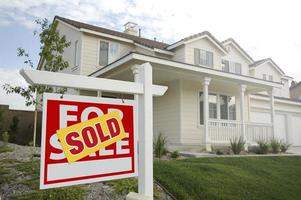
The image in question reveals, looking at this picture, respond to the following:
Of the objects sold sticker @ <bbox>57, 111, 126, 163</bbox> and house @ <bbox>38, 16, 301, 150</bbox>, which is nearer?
sold sticker @ <bbox>57, 111, 126, 163</bbox>

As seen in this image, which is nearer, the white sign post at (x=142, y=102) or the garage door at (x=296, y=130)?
the white sign post at (x=142, y=102)

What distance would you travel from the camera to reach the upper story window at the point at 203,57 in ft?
44.0

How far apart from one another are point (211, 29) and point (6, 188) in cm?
1338

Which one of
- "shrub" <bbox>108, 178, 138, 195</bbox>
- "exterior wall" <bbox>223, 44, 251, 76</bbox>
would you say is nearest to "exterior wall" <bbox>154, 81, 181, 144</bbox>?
"exterior wall" <bbox>223, 44, 251, 76</bbox>

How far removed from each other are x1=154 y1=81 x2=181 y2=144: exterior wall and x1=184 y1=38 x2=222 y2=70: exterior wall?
80.4 inches

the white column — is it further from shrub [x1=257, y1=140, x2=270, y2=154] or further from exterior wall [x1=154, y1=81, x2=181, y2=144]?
shrub [x1=257, y1=140, x2=270, y2=154]

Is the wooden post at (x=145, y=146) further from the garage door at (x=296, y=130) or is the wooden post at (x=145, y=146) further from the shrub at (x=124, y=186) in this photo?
the garage door at (x=296, y=130)

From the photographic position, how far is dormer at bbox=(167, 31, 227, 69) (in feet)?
42.6

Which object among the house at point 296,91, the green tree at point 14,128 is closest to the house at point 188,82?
the green tree at point 14,128

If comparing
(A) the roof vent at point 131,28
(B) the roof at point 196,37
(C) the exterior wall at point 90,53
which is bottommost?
(C) the exterior wall at point 90,53

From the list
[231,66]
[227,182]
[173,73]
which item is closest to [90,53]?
[173,73]

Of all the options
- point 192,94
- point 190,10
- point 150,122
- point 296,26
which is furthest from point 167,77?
point 150,122

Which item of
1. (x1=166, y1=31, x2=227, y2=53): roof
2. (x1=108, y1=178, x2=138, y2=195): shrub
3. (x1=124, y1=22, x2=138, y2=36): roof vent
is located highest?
(x1=124, y1=22, x2=138, y2=36): roof vent

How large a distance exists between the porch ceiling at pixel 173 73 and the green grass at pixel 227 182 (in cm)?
432
